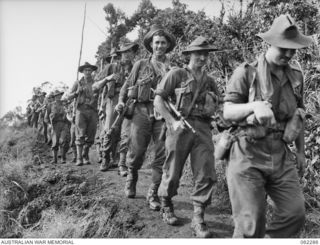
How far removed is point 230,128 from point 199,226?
1.59 meters

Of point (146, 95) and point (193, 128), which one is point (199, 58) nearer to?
point (193, 128)

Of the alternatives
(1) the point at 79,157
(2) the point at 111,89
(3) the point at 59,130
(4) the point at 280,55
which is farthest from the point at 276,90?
(3) the point at 59,130

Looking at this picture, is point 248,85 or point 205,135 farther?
point 205,135

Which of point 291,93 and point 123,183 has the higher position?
point 291,93

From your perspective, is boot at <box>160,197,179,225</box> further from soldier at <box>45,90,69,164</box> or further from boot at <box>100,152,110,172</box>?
soldier at <box>45,90,69,164</box>

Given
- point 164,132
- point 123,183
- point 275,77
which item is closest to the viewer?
point 275,77

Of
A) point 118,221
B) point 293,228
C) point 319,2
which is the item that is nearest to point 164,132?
point 118,221

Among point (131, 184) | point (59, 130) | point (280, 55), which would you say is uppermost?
point (280, 55)

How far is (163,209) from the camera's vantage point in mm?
5070

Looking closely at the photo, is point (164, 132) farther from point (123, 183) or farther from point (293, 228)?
point (293, 228)

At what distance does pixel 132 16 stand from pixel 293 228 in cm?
1365

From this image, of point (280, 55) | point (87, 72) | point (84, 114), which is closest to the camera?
point (280, 55)

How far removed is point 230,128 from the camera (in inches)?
139

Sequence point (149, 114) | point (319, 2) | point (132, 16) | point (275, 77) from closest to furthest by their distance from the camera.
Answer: point (275, 77)
point (149, 114)
point (319, 2)
point (132, 16)
